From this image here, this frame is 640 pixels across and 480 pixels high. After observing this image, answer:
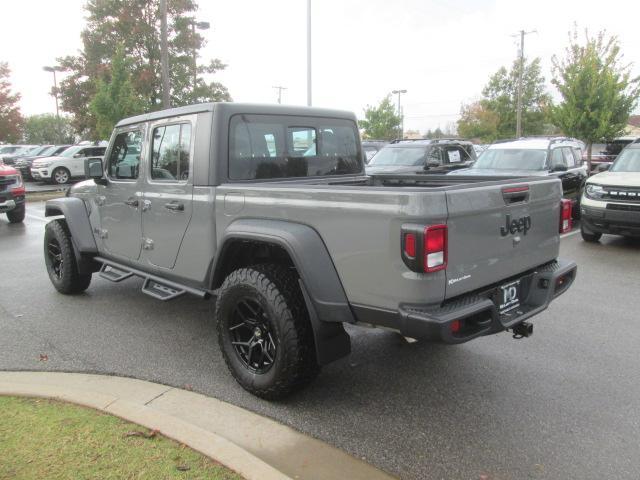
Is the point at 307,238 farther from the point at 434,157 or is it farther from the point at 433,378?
the point at 434,157

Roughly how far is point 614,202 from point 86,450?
→ 26.5ft

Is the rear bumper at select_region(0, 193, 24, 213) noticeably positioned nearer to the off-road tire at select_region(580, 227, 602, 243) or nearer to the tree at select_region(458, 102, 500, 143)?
the off-road tire at select_region(580, 227, 602, 243)

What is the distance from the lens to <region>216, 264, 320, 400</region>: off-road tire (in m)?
3.14

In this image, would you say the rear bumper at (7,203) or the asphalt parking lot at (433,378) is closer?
the asphalt parking lot at (433,378)

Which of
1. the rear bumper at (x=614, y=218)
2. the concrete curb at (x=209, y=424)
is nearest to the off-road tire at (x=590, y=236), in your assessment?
the rear bumper at (x=614, y=218)

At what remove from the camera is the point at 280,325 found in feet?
10.3

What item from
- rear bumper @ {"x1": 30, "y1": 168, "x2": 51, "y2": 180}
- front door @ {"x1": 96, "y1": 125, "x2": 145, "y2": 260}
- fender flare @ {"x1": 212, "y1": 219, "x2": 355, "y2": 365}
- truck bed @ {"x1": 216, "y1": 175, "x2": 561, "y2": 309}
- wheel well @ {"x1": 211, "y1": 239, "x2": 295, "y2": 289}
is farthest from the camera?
rear bumper @ {"x1": 30, "y1": 168, "x2": 51, "y2": 180}

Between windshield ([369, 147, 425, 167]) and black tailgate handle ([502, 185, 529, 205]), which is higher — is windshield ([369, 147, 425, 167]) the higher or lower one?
the higher one

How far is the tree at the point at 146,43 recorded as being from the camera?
32938mm

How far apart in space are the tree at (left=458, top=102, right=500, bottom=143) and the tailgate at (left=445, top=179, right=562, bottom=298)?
44980 mm

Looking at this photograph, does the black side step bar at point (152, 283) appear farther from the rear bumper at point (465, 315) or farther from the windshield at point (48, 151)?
the windshield at point (48, 151)

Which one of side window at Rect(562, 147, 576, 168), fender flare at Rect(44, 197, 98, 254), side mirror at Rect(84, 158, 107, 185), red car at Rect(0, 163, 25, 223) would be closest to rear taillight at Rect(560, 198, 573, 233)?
side mirror at Rect(84, 158, 107, 185)

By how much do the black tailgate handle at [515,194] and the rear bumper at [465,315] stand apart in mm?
507

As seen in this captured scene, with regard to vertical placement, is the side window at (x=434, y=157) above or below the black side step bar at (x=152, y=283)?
above
